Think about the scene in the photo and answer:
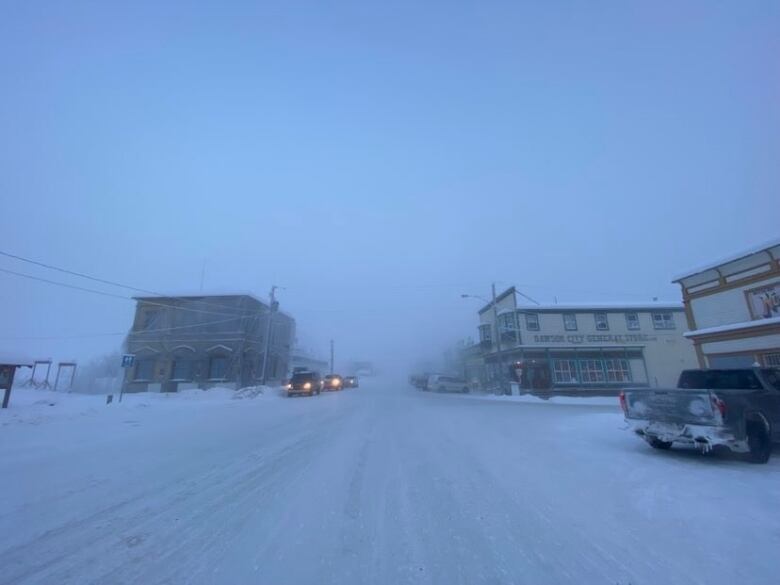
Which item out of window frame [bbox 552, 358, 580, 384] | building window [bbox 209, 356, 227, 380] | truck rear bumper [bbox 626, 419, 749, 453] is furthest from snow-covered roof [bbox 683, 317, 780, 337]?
building window [bbox 209, 356, 227, 380]

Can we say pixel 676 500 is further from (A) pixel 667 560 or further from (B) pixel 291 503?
(B) pixel 291 503

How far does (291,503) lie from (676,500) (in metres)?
5.45

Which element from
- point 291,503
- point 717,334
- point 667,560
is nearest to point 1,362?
point 291,503

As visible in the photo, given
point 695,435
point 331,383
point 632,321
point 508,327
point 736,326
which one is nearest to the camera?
point 695,435

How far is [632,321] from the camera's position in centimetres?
3906

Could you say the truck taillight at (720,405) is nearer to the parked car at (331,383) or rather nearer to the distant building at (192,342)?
the distant building at (192,342)

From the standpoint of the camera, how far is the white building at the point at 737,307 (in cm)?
1825

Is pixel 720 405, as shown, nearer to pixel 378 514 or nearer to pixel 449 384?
pixel 378 514

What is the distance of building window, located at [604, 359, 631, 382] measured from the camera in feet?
123

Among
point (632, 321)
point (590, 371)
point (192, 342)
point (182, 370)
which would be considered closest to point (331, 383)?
point (192, 342)

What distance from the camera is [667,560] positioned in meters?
3.61

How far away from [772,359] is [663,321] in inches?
912

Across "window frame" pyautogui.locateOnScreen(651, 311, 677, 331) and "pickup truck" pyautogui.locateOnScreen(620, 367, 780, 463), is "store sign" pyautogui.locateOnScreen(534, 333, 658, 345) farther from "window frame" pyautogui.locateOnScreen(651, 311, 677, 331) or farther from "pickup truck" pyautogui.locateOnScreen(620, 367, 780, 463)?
"pickup truck" pyautogui.locateOnScreen(620, 367, 780, 463)

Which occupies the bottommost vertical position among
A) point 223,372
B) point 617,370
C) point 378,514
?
point 378,514
